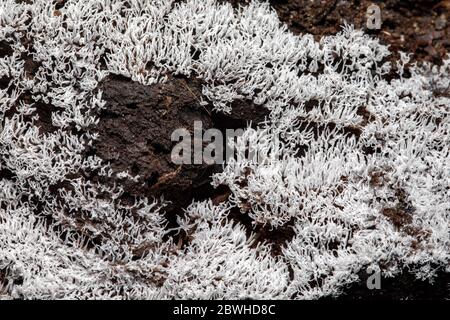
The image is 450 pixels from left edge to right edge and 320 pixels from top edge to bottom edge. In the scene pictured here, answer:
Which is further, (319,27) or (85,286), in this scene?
(319,27)

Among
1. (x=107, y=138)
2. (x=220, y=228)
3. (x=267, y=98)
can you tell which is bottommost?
(x=220, y=228)

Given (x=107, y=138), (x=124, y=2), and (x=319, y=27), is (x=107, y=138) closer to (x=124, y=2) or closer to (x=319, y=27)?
(x=124, y=2)

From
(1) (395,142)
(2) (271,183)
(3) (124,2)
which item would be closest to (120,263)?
(2) (271,183)

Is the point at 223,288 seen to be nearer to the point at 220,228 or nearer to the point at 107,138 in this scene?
the point at 220,228

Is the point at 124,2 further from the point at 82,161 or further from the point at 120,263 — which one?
the point at 120,263

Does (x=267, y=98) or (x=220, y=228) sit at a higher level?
(x=267, y=98)

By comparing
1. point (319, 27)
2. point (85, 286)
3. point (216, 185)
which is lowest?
point (85, 286)

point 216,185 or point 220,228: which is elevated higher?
point 216,185

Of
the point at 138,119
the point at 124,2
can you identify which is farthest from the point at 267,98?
the point at 124,2
